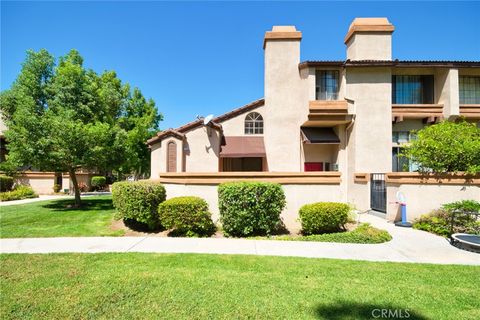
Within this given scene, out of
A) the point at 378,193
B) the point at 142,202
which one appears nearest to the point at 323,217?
the point at 378,193

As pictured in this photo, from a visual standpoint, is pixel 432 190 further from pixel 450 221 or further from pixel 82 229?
pixel 82 229

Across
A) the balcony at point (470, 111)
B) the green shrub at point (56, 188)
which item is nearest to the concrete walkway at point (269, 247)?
the balcony at point (470, 111)

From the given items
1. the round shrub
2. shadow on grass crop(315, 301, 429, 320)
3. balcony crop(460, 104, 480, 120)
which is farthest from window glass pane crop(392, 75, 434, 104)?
shadow on grass crop(315, 301, 429, 320)

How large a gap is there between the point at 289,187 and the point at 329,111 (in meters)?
7.34

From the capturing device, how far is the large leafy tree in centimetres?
1361

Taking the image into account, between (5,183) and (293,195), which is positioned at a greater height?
(293,195)

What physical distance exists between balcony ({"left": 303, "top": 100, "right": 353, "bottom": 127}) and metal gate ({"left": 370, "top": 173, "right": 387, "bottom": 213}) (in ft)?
13.1

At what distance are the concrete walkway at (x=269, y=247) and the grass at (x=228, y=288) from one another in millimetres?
732

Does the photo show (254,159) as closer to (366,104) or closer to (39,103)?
(366,104)

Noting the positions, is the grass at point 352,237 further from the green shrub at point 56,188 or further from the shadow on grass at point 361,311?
the green shrub at point 56,188

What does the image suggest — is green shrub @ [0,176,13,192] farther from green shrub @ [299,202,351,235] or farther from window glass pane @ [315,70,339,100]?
window glass pane @ [315,70,339,100]

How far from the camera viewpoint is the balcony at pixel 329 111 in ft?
48.9

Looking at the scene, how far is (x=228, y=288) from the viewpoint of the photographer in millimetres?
4461

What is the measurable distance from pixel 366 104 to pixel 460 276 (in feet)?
39.1
